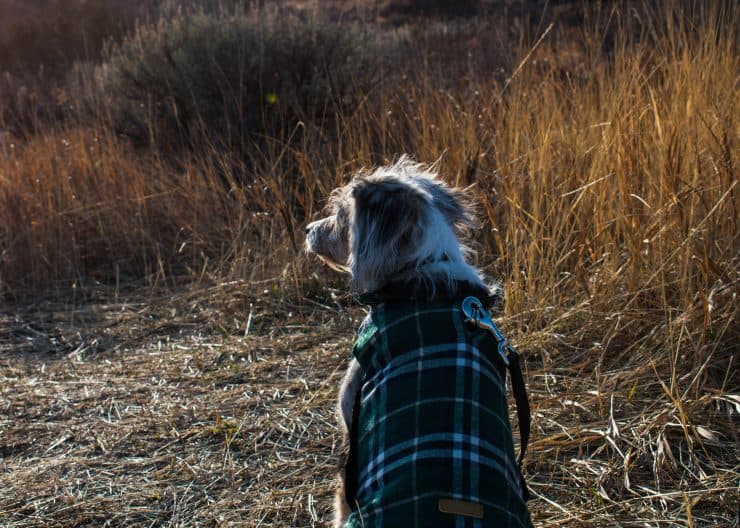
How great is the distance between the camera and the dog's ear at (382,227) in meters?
2.60

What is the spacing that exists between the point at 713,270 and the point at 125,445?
2740 millimetres

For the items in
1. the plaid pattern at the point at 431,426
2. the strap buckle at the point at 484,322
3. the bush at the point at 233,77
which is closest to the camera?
the plaid pattern at the point at 431,426

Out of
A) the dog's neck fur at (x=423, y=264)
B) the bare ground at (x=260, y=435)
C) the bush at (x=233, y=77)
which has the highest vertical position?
the dog's neck fur at (x=423, y=264)

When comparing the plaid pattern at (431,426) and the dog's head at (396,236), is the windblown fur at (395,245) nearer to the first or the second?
the dog's head at (396,236)

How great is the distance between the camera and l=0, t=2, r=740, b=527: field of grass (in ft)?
10.5

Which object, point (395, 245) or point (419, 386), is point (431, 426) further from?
point (395, 245)

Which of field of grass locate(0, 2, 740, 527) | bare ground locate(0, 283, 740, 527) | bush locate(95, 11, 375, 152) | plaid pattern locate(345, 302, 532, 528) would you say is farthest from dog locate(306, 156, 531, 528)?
bush locate(95, 11, 375, 152)

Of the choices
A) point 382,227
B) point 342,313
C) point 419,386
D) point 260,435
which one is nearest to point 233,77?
point 342,313

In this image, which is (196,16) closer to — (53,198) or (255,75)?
(255,75)

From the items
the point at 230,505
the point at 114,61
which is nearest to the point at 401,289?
the point at 230,505

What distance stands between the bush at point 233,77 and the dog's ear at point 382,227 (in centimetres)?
450

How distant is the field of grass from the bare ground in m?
0.01

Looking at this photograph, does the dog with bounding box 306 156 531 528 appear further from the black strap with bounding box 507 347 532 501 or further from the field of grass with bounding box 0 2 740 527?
the field of grass with bounding box 0 2 740 527

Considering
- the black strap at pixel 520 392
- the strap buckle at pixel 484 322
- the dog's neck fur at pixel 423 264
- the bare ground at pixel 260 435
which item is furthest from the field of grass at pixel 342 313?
the dog's neck fur at pixel 423 264
